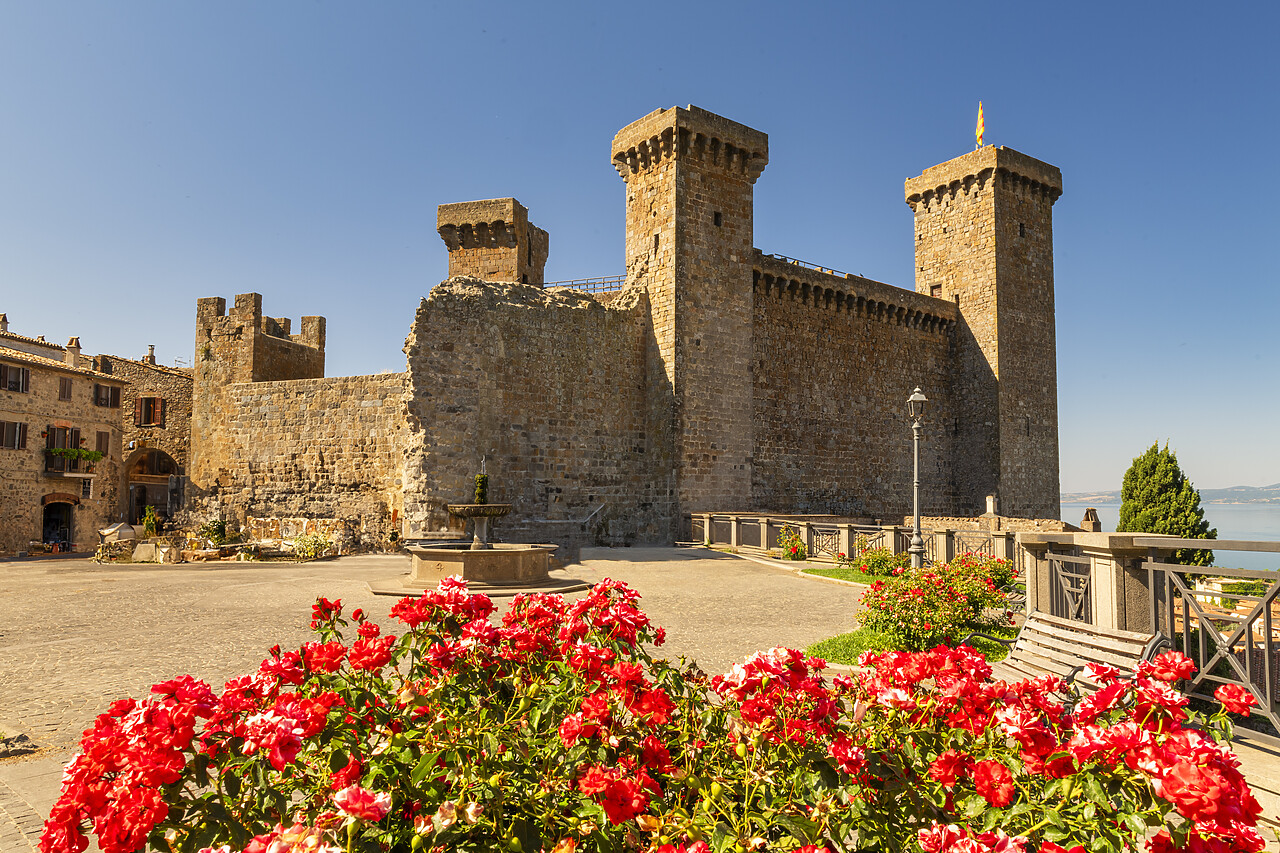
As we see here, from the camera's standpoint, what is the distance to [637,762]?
272cm

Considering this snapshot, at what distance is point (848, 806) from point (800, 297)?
26914 millimetres

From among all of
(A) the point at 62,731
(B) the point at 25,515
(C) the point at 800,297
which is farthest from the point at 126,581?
(C) the point at 800,297

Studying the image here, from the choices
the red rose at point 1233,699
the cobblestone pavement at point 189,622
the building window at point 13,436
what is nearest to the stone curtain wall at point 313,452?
the cobblestone pavement at point 189,622

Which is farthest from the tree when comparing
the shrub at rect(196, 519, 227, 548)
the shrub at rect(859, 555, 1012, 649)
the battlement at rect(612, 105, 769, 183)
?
the shrub at rect(196, 519, 227, 548)

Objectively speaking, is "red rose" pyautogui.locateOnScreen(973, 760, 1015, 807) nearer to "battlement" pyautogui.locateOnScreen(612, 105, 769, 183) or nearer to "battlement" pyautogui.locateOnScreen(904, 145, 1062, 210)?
"battlement" pyautogui.locateOnScreen(612, 105, 769, 183)

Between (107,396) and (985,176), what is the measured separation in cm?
4122

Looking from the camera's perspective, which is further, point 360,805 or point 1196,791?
point 360,805

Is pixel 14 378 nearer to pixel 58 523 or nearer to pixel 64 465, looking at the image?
pixel 64 465

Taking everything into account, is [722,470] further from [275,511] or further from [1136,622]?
[1136,622]

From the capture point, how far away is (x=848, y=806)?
94.0 inches

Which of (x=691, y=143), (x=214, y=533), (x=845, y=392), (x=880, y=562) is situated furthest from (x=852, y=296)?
(x=214, y=533)

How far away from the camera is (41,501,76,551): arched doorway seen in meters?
31.0

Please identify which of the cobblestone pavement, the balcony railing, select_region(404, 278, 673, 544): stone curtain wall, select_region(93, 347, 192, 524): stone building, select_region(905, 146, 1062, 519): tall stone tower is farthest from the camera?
select_region(93, 347, 192, 524): stone building

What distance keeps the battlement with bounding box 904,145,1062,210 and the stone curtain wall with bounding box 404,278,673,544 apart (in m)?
18.1
